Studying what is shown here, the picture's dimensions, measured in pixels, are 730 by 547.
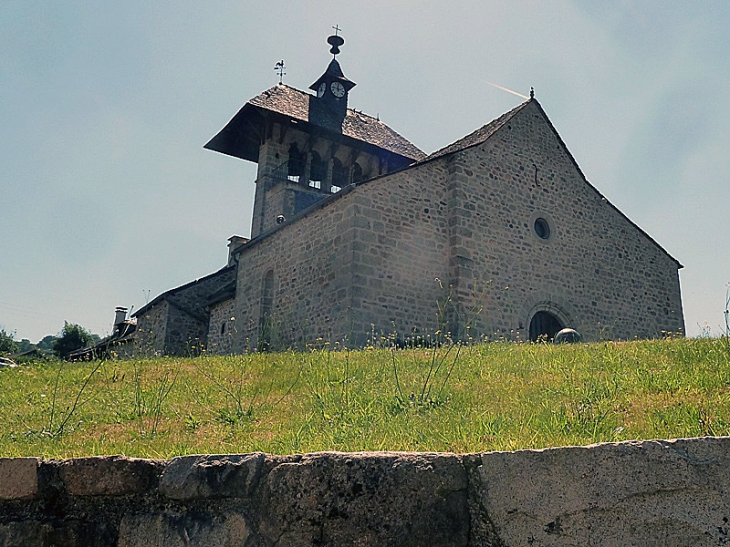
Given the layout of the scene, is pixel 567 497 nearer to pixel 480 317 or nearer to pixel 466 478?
pixel 466 478

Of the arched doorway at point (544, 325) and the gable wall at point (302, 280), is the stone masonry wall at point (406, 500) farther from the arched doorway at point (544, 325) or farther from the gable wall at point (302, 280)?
the arched doorway at point (544, 325)

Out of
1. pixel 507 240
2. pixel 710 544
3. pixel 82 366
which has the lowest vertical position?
pixel 710 544

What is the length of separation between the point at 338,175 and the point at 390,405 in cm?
2172

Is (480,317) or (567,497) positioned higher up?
(480,317)

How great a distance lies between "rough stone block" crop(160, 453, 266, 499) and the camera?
87.7 inches

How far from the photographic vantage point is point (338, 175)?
82.4ft

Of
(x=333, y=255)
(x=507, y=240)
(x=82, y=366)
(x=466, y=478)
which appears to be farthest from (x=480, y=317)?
(x=466, y=478)

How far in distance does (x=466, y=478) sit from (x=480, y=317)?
453 inches

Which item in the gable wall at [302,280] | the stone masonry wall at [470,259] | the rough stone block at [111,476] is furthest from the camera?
the stone masonry wall at [470,259]

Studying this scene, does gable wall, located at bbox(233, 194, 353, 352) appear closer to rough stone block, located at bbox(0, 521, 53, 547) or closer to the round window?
the round window

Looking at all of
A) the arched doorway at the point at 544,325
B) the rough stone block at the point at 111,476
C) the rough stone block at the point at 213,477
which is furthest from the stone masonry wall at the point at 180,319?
the rough stone block at the point at 213,477

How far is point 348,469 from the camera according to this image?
6.97 ft

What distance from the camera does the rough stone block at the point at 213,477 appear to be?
2.23 metres

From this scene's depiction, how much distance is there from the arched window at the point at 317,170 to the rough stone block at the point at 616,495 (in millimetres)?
22753
